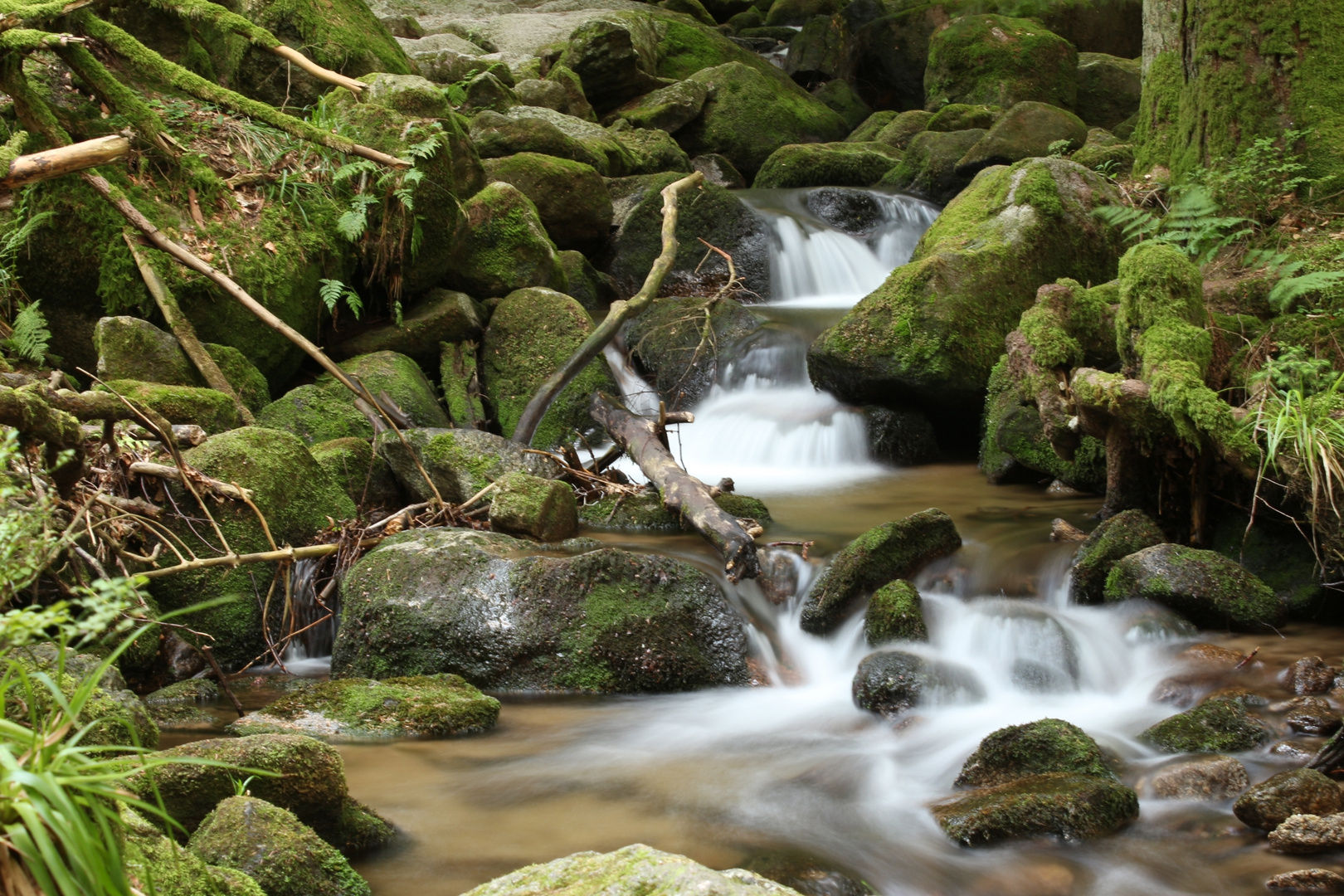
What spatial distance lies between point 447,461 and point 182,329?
6.60 ft

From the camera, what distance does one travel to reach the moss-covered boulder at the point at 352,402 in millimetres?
7012

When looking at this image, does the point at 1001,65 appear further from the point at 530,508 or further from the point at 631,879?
the point at 631,879

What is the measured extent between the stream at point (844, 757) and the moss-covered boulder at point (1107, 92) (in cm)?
1223

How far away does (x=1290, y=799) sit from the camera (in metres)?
3.38

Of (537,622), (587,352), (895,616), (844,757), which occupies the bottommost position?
(844,757)

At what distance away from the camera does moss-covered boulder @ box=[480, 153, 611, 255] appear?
36.5ft

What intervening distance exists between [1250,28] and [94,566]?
305 inches

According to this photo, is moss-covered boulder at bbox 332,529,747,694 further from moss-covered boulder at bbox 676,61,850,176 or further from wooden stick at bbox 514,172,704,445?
moss-covered boulder at bbox 676,61,850,176

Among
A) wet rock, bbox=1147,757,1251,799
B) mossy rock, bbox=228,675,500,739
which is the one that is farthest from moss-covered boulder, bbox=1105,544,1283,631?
mossy rock, bbox=228,675,500,739

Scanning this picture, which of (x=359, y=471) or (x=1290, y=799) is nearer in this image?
(x=1290, y=799)

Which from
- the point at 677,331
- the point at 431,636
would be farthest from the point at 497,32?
the point at 431,636

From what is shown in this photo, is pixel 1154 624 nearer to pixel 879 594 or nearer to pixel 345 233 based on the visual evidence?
pixel 879 594

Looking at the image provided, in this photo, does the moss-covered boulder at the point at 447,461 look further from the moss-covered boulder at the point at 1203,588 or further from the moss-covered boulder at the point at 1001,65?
the moss-covered boulder at the point at 1001,65

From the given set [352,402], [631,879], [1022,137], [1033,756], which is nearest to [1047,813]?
[1033,756]
